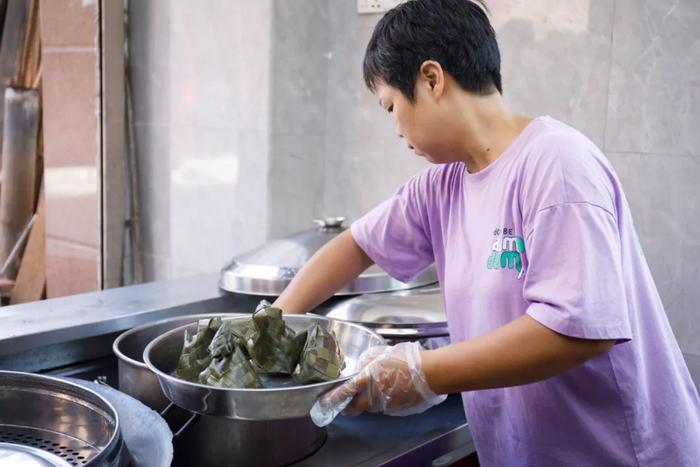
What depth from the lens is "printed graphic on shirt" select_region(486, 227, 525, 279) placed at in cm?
114

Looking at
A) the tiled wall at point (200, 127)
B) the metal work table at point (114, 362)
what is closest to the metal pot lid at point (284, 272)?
the metal work table at point (114, 362)

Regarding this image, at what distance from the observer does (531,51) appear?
7.02ft

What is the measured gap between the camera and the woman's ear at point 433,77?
1171 mm

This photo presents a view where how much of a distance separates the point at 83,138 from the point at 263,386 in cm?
222

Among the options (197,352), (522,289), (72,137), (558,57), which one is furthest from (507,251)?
(72,137)

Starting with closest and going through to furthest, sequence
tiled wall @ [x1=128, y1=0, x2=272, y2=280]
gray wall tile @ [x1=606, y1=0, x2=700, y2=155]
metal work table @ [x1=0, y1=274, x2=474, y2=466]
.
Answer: metal work table @ [x1=0, y1=274, x2=474, y2=466] → gray wall tile @ [x1=606, y1=0, x2=700, y2=155] → tiled wall @ [x1=128, y1=0, x2=272, y2=280]

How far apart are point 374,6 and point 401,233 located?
3.99 ft

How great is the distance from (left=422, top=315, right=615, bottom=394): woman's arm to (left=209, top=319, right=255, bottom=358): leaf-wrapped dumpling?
0.28 meters

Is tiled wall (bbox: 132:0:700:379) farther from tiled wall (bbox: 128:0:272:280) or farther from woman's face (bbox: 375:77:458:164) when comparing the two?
woman's face (bbox: 375:77:458:164)

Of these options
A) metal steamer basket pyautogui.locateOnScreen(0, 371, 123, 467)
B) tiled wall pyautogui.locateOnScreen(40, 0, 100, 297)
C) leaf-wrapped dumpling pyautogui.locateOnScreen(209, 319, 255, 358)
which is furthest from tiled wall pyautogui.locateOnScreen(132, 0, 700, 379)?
metal steamer basket pyautogui.locateOnScreen(0, 371, 123, 467)

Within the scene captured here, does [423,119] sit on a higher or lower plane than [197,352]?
higher

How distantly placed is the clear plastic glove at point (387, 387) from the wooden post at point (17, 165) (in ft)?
9.06

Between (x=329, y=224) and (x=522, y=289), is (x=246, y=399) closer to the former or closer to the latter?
(x=522, y=289)

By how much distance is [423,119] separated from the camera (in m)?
1.21
